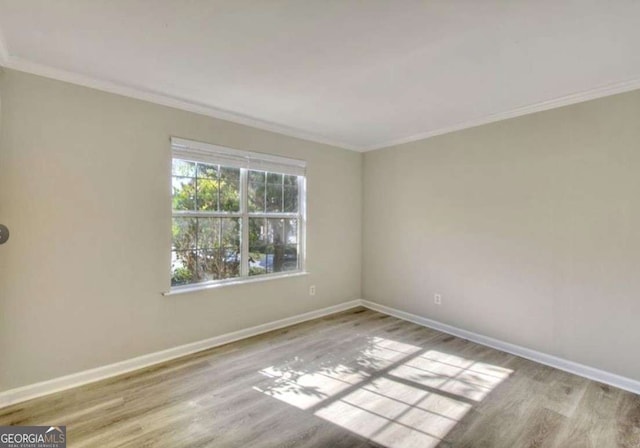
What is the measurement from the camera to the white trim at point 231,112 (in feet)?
7.29

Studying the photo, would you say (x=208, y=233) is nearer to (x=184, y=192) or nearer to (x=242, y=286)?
(x=184, y=192)

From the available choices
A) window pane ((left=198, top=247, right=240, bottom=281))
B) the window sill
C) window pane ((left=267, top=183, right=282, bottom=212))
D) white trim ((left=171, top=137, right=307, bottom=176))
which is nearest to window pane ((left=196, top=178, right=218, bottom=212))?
white trim ((left=171, top=137, right=307, bottom=176))

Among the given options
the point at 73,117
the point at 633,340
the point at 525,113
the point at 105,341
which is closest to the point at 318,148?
the point at 525,113

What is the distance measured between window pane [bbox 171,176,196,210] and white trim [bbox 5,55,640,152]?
2.22 feet

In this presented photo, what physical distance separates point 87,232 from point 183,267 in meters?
0.84

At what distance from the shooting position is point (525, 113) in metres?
2.94

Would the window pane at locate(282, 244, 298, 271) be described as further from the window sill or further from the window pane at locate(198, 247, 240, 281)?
the window pane at locate(198, 247, 240, 281)

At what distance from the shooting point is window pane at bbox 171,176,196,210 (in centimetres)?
291

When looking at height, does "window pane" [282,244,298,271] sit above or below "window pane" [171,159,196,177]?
below

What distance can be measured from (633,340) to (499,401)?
1222 millimetres

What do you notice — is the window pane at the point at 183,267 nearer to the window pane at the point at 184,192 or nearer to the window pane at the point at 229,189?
the window pane at the point at 184,192

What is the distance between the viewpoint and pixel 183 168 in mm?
2971

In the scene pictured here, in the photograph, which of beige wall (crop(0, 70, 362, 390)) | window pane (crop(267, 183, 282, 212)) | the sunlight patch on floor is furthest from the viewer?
window pane (crop(267, 183, 282, 212))

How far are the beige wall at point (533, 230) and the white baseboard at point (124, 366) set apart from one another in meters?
1.84
